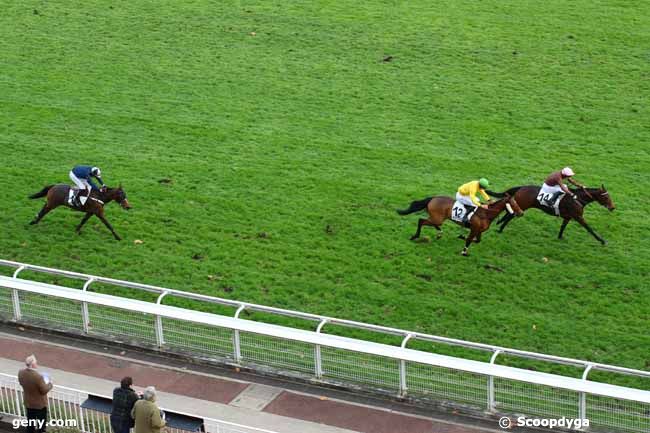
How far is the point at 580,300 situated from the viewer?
16719mm

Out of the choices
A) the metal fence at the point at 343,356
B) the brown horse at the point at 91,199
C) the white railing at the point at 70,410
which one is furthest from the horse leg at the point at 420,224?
the white railing at the point at 70,410

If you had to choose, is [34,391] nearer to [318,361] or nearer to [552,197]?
[318,361]

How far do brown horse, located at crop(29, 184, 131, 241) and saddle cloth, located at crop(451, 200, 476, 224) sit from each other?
17.1 feet

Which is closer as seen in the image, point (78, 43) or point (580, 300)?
point (580, 300)

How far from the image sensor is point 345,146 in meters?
22.1

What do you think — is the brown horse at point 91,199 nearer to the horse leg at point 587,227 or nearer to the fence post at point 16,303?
the fence post at point 16,303

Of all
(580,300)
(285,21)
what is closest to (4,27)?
(285,21)

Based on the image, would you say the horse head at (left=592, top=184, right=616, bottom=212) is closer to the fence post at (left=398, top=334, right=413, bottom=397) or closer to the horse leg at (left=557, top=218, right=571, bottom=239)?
the horse leg at (left=557, top=218, right=571, bottom=239)

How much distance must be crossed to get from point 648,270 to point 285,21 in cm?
1346

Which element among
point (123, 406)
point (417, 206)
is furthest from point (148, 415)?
point (417, 206)

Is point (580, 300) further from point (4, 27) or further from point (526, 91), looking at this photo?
point (4, 27)

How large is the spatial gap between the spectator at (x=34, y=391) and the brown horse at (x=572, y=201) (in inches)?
339
